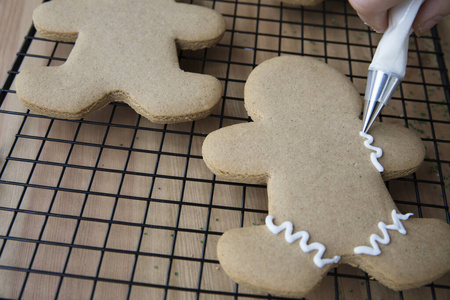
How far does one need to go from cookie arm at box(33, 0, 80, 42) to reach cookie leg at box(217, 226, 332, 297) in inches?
31.9

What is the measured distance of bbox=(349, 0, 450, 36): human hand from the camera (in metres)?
0.97

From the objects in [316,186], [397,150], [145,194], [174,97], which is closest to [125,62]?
[174,97]

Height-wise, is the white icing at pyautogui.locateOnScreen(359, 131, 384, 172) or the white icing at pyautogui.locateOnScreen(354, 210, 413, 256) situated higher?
the white icing at pyautogui.locateOnScreen(359, 131, 384, 172)

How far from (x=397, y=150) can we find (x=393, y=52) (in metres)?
0.25

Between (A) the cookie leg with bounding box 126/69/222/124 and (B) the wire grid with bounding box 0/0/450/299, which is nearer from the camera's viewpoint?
(B) the wire grid with bounding box 0/0/450/299

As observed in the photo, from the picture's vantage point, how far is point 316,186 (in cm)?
99

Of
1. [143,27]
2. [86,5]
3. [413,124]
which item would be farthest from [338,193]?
[86,5]

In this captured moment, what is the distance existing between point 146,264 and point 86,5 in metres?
0.83

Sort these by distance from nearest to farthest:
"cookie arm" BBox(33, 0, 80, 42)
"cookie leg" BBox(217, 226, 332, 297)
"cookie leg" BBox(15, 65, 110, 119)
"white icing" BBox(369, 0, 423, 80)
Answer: "cookie leg" BBox(217, 226, 332, 297)
"white icing" BBox(369, 0, 423, 80)
"cookie leg" BBox(15, 65, 110, 119)
"cookie arm" BBox(33, 0, 80, 42)

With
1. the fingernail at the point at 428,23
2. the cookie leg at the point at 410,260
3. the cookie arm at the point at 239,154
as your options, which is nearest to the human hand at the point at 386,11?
the fingernail at the point at 428,23

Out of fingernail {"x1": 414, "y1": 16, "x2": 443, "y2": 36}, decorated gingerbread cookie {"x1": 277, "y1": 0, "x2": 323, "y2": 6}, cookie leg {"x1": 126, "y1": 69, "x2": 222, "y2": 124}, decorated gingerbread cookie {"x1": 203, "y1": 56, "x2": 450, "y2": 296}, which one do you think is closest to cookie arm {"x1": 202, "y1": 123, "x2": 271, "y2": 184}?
decorated gingerbread cookie {"x1": 203, "y1": 56, "x2": 450, "y2": 296}

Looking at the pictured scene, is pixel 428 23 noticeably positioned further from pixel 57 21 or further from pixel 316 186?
pixel 57 21

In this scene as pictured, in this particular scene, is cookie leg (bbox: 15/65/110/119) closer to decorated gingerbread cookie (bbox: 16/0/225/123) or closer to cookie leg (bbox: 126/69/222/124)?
decorated gingerbread cookie (bbox: 16/0/225/123)

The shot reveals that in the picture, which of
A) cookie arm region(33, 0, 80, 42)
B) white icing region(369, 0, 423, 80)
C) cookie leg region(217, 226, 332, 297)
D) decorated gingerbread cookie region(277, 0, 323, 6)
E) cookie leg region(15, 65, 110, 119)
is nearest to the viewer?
cookie leg region(217, 226, 332, 297)
